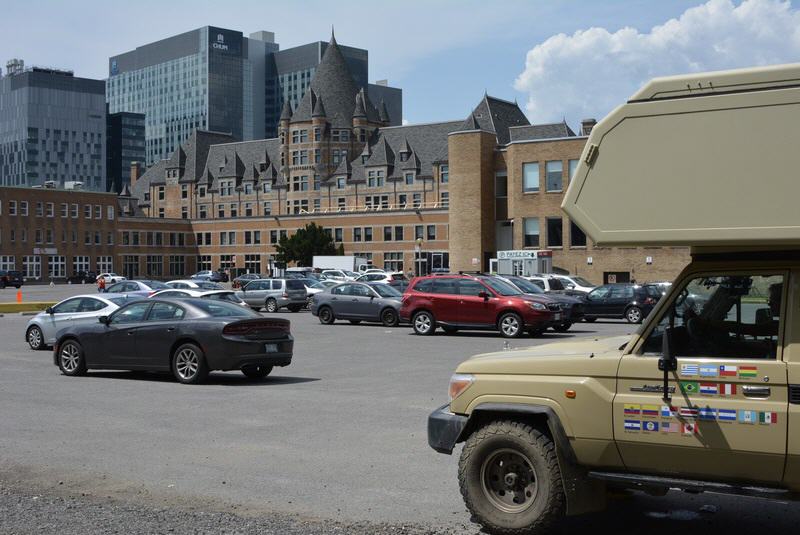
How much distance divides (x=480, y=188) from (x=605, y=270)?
13.3 metres

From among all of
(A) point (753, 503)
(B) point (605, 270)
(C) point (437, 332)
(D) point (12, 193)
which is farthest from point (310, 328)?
(D) point (12, 193)

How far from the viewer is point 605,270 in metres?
67.4

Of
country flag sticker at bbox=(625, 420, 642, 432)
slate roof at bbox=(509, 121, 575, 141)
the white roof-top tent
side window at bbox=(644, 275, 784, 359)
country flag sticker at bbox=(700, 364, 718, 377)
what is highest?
slate roof at bbox=(509, 121, 575, 141)

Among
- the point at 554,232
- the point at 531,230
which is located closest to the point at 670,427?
the point at 554,232

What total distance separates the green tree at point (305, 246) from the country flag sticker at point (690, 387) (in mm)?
95589

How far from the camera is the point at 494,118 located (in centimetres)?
9938

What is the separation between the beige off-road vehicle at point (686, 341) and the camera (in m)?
5.91

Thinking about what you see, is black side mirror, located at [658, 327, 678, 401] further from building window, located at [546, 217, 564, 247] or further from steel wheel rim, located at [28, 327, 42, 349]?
building window, located at [546, 217, 564, 247]

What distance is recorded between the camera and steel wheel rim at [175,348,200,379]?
1598 centimetres

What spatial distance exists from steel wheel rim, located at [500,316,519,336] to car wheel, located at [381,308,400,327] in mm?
6389

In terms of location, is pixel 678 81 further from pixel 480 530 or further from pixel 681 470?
pixel 480 530

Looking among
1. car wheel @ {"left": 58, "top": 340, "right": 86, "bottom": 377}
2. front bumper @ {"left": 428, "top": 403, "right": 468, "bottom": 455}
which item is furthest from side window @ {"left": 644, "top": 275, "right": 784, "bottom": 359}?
car wheel @ {"left": 58, "top": 340, "right": 86, "bottom": 377}

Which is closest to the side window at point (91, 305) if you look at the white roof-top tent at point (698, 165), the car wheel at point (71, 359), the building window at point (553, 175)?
the car wheel at point (71, 359)

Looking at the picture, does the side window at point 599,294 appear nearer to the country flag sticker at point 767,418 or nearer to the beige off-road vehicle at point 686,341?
the beige off-road vehicle at point 686,341
